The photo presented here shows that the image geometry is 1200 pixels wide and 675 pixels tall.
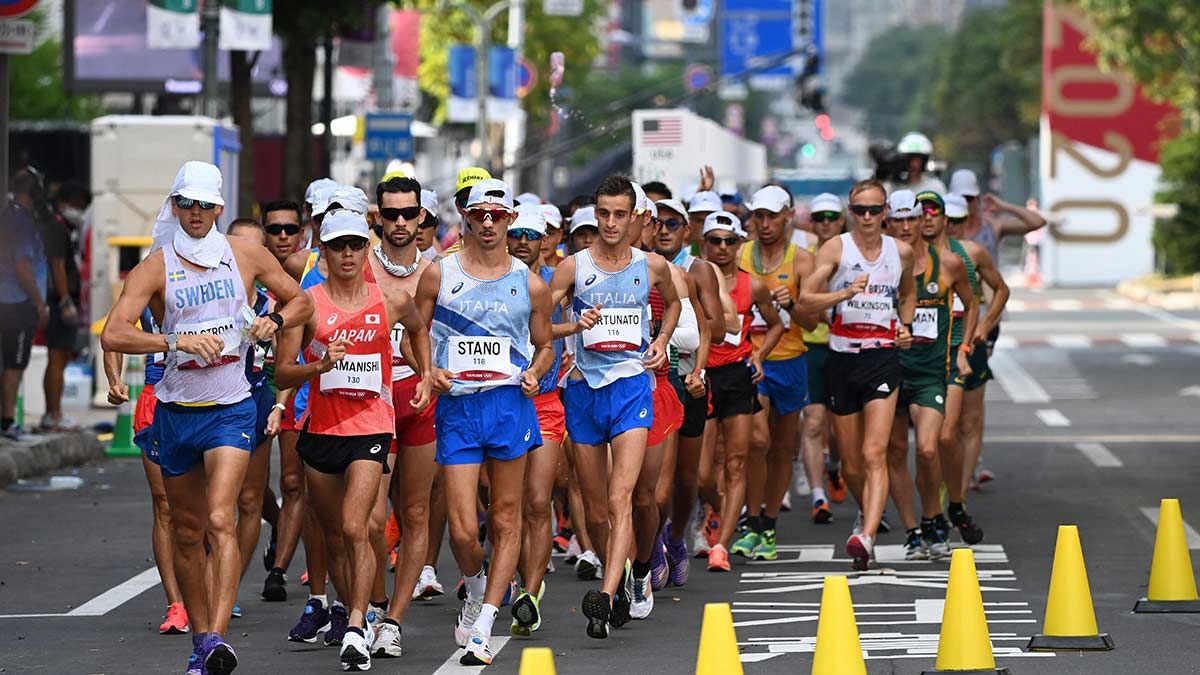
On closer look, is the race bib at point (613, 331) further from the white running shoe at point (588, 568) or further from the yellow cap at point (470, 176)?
the white running shoe at point (588, 568)

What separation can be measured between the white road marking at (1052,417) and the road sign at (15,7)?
986 cm

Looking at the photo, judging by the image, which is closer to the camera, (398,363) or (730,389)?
(398,363)

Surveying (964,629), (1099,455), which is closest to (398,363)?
(964,629)

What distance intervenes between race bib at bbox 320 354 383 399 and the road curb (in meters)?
7.85

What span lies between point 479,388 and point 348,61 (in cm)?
2257

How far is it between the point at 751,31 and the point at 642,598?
6718 cm

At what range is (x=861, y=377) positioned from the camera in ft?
43.3

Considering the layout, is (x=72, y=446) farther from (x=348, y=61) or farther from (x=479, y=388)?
(x=348, y=61)

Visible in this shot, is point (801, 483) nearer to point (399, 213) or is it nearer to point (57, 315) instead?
point (57, 315)

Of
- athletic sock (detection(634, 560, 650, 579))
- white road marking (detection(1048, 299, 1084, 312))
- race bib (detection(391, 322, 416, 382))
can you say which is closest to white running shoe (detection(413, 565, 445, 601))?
athletic sock (detection(634, 560, 650, 579))

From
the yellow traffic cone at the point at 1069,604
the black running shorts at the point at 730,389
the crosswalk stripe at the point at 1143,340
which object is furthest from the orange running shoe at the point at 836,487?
the crosswalk stripe at the point at 1143,340

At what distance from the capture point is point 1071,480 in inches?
695

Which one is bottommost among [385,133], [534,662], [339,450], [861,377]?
[534,662]

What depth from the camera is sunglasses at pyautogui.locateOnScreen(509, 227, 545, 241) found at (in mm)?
11547
